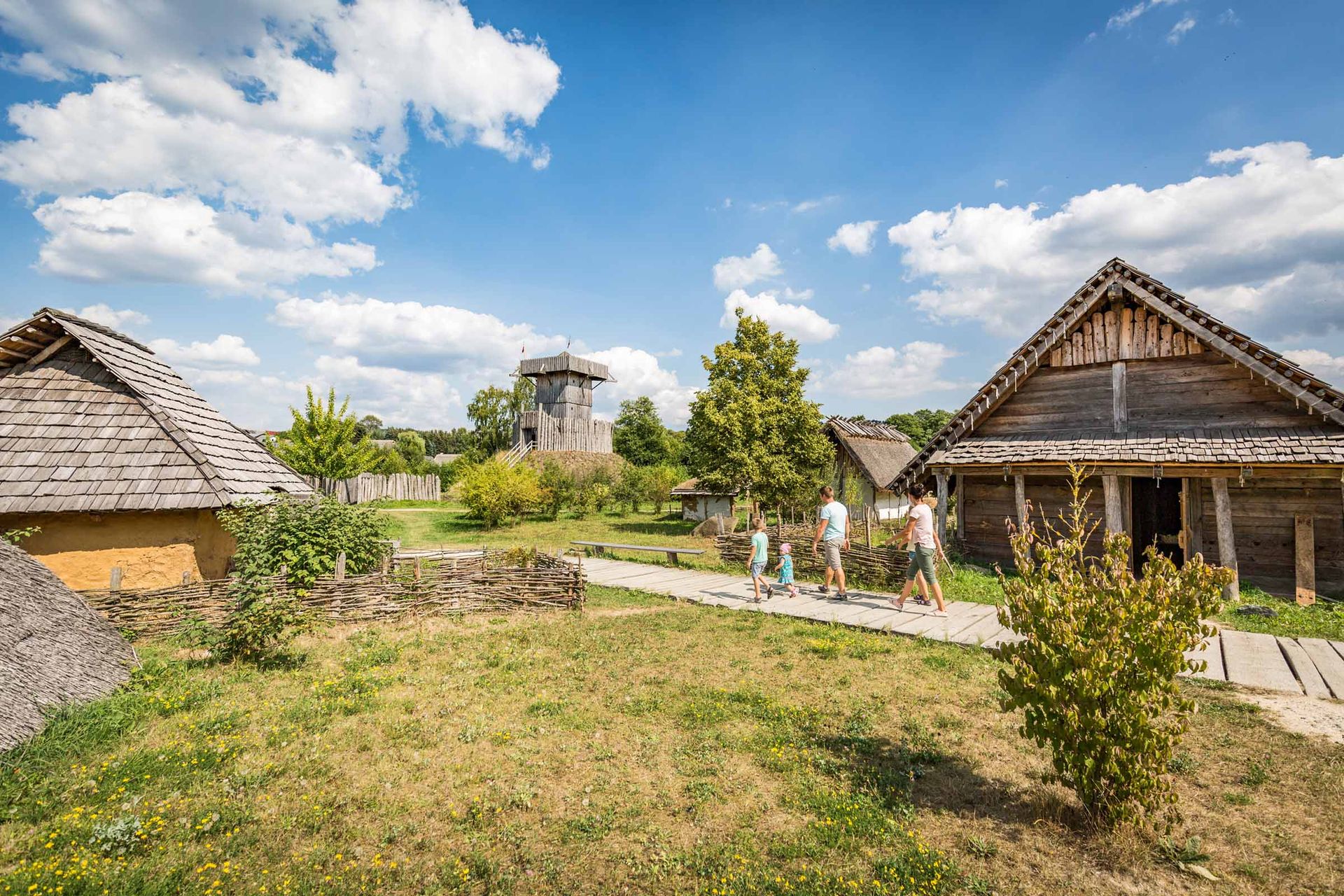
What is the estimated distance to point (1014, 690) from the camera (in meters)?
4.05

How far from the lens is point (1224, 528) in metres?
10.8

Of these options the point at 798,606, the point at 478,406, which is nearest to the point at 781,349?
the point at 798,606

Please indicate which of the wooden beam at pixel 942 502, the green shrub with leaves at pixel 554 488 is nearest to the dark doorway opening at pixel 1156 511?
the wooden beam at pixel 942 502

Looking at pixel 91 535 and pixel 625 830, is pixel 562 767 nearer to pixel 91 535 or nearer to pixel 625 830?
pixel 625 830

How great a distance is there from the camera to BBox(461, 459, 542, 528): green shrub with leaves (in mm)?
28094

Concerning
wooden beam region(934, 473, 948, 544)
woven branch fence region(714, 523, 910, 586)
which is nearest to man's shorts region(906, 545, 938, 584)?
woven branch fence region(714, 523, 910, 586)

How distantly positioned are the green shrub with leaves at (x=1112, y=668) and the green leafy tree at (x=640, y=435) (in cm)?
5747

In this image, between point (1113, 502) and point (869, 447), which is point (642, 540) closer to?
point (869, 447)

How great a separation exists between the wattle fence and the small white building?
1850 cm

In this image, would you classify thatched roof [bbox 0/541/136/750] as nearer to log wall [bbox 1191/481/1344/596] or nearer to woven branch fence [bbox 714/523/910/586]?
woven branch fence [bbox 714/523/910/586]

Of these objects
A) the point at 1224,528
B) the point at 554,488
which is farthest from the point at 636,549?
the point at 554,488

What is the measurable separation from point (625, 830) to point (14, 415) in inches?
497

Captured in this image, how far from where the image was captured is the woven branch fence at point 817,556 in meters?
11.6

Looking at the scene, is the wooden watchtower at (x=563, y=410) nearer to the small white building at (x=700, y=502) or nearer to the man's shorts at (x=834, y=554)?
the small white building at (x=700, y=502)
